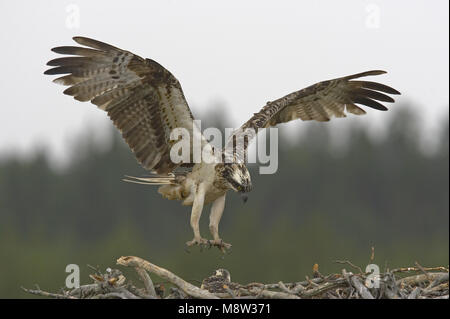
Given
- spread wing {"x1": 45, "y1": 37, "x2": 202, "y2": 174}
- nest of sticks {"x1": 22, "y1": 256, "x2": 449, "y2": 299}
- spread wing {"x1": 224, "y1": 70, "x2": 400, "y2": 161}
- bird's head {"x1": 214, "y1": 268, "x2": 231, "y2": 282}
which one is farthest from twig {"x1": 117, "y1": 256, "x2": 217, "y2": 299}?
spread wing {"x1": 224, "y1": 70, "x2": 400, "y2": 161}

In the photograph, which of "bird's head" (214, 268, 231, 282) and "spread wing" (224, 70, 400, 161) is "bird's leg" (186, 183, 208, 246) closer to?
"bird's head" (214, 268, 231, 282)

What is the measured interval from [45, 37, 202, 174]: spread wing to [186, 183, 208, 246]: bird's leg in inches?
27.4

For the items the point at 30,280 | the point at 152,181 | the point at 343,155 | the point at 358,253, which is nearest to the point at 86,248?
the point at 30,280

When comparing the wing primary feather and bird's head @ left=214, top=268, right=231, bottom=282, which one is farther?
the wing primary feather

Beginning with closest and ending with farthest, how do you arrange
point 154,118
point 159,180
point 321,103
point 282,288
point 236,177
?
1. point 282,288
2. point 236,177
3. point 154,118
4. point 159,180
5. point 321,103

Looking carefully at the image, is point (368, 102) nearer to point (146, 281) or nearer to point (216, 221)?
point (216, 221)

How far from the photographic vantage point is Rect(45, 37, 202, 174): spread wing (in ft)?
30.2

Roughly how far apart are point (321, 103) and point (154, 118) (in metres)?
3.09

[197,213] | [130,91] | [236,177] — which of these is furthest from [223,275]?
[130,91]

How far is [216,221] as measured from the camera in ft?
32.0

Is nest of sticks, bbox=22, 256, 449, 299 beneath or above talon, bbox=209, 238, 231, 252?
beneath

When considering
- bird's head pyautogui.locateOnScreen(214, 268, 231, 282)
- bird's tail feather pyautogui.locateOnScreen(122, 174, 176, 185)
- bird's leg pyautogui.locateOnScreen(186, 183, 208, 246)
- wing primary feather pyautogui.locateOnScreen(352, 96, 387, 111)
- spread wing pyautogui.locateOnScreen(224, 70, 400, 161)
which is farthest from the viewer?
wing primary feather pyautogui.locateOnScreen(352, 96, 387, 111)
